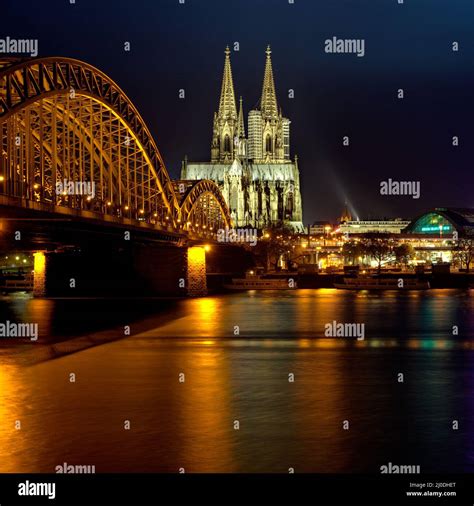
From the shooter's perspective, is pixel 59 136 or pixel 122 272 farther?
pixel 122 272

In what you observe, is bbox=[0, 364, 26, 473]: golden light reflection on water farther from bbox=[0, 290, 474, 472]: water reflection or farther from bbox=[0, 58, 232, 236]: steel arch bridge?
bbox=[0, 58, 232, 236]: steel arch bridge

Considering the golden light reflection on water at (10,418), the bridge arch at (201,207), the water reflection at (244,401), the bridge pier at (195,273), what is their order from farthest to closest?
the bridge arch at (201,207), the bridge pier at (195,273), the water reflection at (244,401), the golden light reflection on water at (10,418)

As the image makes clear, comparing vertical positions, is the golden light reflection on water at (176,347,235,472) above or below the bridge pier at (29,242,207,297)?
below

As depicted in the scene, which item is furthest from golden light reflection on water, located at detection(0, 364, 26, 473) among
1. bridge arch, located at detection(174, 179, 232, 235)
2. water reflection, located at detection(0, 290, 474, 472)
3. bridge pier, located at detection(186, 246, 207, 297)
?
bridge arch, located at detection(174, 179, 232, 235)

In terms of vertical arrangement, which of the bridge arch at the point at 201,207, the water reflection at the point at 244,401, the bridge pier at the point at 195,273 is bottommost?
the water reflection at the point at 244,401

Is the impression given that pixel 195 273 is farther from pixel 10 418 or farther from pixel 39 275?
pixel 10 418

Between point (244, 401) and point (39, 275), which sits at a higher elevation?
point (39, 275)

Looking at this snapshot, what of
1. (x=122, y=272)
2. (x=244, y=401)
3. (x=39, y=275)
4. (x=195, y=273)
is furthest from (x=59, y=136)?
(x=244, y=401)

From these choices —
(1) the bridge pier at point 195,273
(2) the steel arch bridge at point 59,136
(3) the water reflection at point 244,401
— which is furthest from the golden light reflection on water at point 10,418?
(1) the bridge pier at point 195,273

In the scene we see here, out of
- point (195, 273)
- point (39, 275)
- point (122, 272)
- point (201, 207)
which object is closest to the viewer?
point (122, 272)

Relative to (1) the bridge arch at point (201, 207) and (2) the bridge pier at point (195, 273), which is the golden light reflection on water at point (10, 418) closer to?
(2) the bridge pier at point (195, 273)

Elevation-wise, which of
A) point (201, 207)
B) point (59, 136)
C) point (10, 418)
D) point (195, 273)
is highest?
point (59, 136)

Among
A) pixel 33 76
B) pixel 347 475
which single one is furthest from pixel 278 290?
pixel 347 475

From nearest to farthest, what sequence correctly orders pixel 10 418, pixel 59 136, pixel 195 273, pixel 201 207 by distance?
pixel 10 418
pixel 59 136
pixel 195 273
pixel 201 207
